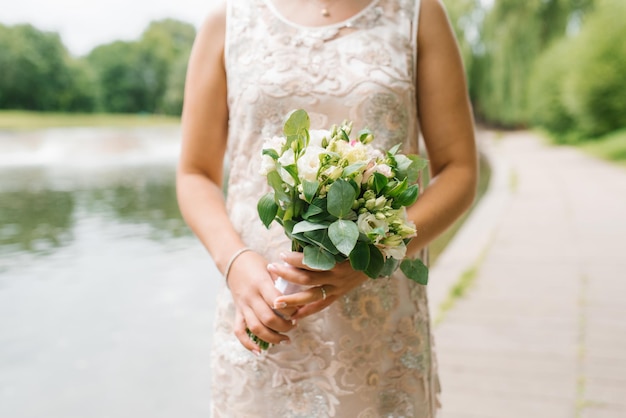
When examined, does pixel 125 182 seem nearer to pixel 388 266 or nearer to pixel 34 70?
pixel 34 70

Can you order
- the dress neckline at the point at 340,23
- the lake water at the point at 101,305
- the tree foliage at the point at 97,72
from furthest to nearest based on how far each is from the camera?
the tree foliage at the point at 97,72
the lake water at the point at 101,305
the dress neckline at the point at 340,23

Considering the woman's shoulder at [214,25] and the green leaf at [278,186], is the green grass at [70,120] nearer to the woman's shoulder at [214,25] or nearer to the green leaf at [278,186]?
the woman's shoulder at [214,25]

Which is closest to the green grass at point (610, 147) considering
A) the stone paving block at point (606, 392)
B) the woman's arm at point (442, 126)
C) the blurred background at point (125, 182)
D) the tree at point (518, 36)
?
the blurred background at point (125, 182)

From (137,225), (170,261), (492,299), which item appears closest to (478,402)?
(492,299)

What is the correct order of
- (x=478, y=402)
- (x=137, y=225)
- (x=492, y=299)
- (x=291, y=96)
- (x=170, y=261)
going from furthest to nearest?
(x=137, y=225) → (x=170, y=261) → (x=492, y=299) → (x=478, y=402) → (x=291, y=96)

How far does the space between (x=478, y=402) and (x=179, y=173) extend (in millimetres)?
1951

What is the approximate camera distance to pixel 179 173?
1.25 meters

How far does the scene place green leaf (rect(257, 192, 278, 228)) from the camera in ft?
3.12

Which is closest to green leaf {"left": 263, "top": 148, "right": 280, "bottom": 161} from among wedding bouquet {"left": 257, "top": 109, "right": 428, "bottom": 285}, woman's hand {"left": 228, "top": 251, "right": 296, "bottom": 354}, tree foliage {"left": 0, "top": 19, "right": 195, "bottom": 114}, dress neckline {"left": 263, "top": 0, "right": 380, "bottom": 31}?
wedding bouquet {"left": 257, "top": 109, "right": 428, "bottom": 285}

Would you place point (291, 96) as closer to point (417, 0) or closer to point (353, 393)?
point (417, 0)

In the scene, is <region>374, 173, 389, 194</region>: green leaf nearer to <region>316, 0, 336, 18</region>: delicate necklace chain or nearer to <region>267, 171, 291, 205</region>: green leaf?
<region>267, 171, 291, 205</region>: green leaf

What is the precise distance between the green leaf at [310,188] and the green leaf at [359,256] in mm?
94

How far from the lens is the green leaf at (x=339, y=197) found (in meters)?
0.88

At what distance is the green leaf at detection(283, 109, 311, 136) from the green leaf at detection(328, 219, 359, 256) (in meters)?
0.16
